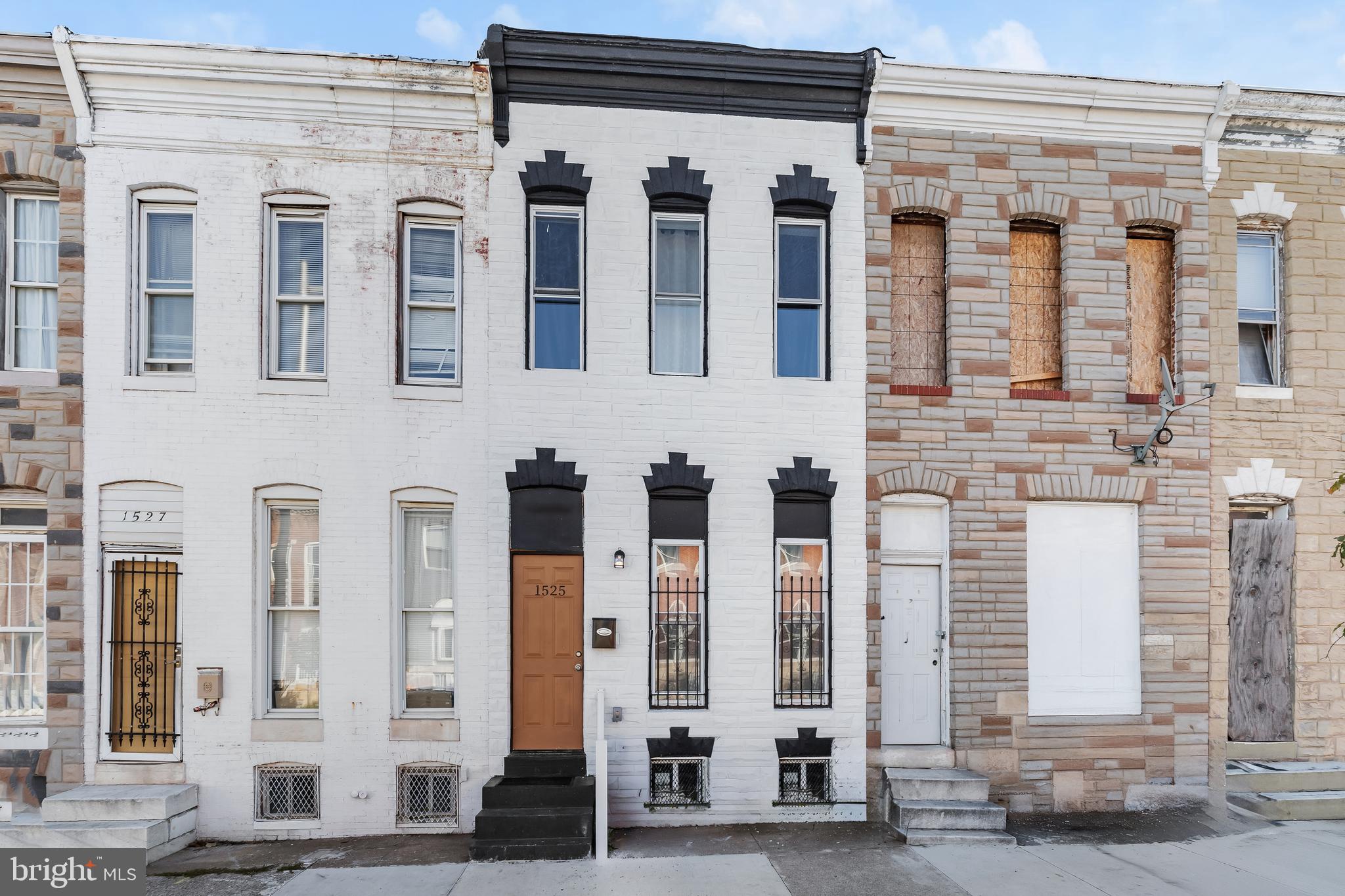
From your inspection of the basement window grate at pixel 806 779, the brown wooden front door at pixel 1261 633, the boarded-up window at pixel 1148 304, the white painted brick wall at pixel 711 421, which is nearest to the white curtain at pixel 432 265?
the white painted brick wall at pixel 711 421

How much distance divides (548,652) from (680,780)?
1881 millimetres

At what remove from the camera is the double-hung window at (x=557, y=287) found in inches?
315

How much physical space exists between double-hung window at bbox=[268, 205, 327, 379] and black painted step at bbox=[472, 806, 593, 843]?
4.76 meters

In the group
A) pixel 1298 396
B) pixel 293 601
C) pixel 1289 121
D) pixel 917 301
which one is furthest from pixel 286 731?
pixel 1289 121

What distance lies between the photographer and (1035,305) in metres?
8.67

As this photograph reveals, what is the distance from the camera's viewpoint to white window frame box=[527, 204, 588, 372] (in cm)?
795

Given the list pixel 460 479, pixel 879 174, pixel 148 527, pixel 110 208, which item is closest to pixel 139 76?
pixel 110 208

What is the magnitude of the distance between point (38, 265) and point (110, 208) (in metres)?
1.04

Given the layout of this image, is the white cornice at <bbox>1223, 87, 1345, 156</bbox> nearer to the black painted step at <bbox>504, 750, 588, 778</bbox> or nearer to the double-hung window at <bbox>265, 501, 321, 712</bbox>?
the black painted step at <bbox>504, 750, 588, 778</bbox>

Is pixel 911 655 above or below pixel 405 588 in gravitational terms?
below

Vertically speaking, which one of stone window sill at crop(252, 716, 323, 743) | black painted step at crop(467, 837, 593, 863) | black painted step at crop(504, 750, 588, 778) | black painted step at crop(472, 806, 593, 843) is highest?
stone window sill at crop(252, 716, 323, 743)

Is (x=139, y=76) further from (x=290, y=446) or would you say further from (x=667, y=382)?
(x=667, y=382)

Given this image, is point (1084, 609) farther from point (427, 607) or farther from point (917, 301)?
point (427, 607)

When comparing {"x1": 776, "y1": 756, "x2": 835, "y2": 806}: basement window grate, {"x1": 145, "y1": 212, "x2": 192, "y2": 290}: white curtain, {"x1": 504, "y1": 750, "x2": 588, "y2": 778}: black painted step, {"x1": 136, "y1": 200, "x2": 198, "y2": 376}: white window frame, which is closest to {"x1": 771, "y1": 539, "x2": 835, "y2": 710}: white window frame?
→ {"x1": 776, "y1": 756, "x2": 835, "y2": 806}: basement window grate
